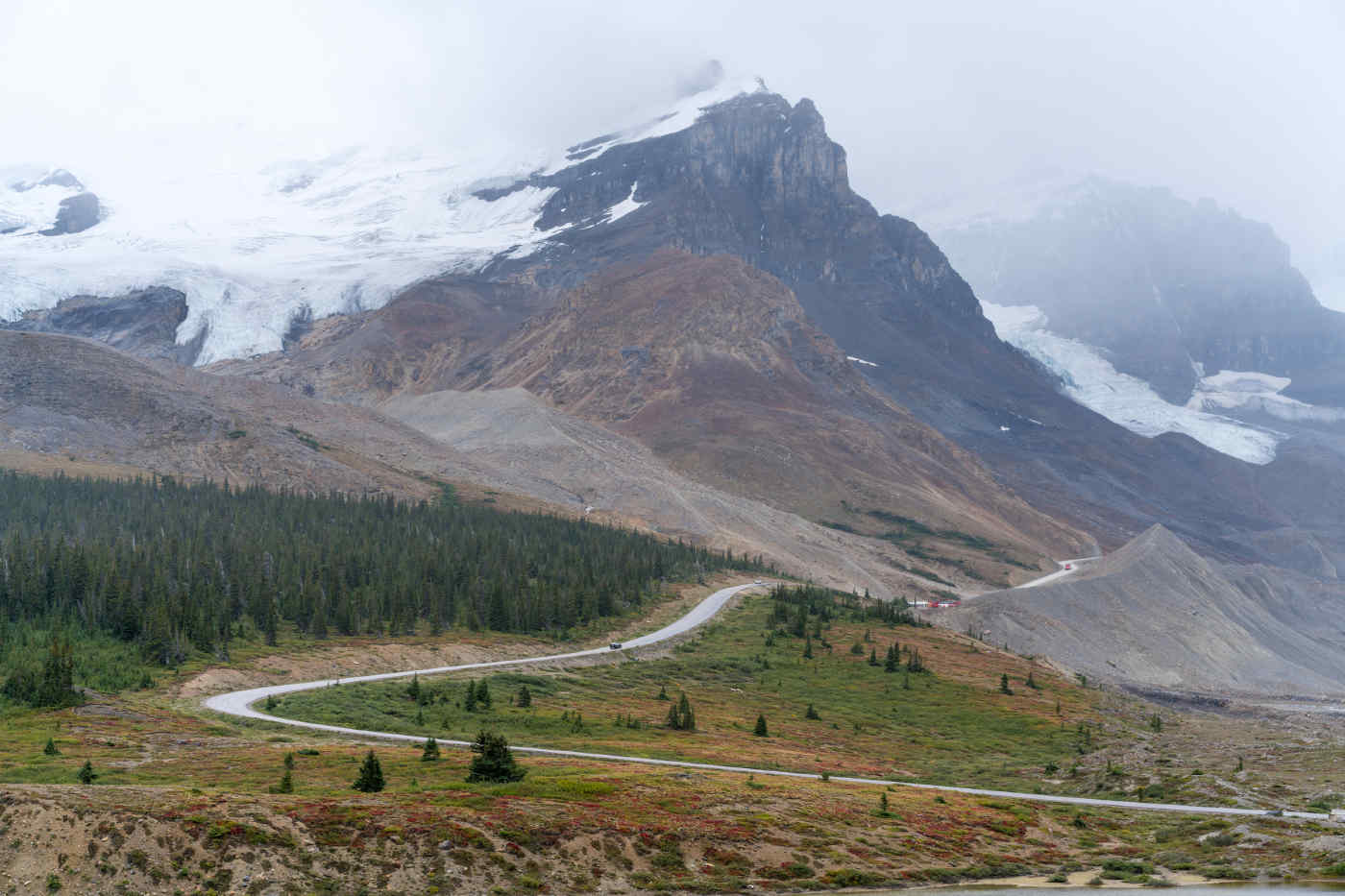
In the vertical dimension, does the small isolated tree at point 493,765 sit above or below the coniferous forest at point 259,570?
below

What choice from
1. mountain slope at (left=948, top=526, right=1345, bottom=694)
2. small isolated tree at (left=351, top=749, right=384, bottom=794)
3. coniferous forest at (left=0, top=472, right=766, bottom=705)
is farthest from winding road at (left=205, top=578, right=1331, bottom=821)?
mountain slope at (left=948, top=526, right=1345, bottom=694)

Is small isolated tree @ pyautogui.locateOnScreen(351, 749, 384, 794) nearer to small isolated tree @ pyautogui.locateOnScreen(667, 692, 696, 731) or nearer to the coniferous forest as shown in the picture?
the coniferous forest

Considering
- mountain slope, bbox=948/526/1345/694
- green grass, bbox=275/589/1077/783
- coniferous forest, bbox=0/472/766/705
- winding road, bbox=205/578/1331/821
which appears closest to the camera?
winding road, bbox=205/578/1331/821

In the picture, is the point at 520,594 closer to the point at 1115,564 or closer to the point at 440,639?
the point at 440,639

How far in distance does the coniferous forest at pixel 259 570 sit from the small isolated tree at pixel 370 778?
27.9 m

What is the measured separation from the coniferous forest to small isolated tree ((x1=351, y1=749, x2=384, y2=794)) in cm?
2792

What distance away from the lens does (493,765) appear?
139 ft

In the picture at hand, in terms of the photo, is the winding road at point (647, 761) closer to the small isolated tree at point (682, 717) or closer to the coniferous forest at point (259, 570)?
Result: the coniferous forest at point (259, 570)

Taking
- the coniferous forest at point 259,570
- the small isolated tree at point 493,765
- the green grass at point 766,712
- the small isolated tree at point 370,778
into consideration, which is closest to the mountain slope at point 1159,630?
the green grass at point 766,712

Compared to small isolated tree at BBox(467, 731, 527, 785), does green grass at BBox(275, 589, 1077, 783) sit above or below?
below

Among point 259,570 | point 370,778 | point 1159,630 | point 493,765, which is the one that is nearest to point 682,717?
point 493,765

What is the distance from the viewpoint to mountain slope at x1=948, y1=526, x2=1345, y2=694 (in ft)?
448

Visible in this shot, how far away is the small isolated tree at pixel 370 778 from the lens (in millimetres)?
40312

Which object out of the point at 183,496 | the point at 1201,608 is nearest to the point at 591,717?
the point at 183,496
